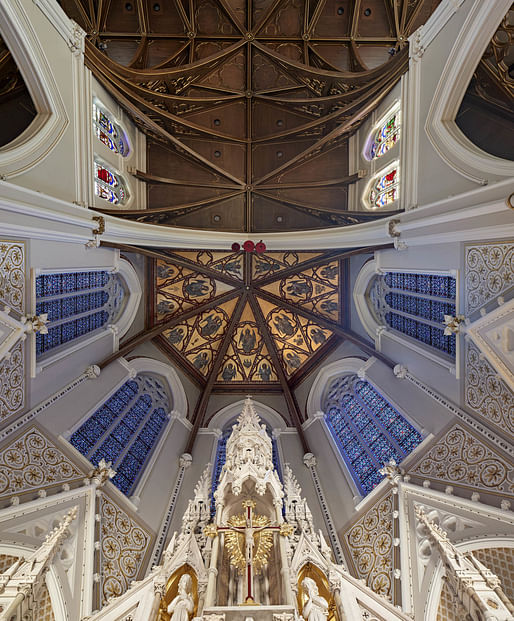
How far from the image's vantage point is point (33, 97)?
24.2 ft

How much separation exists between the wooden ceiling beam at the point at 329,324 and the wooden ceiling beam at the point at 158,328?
1207 millimetres

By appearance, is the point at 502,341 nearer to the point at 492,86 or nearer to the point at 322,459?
the point at 492,86

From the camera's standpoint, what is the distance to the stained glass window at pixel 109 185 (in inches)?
383

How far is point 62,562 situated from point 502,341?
7.43 meters

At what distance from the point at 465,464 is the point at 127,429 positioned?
308 inches

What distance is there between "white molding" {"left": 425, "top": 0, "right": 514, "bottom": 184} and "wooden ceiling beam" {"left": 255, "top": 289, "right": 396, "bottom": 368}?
17.1ft

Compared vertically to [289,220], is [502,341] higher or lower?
lower

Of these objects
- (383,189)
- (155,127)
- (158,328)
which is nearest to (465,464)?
(383,189)

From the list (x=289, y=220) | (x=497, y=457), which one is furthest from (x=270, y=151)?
(x=497, y=457)

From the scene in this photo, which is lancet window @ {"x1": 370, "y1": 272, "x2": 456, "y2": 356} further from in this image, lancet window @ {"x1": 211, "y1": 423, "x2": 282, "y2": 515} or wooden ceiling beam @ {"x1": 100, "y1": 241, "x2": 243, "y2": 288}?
lancet window @ {"x1": 211, "y1": 423, "x2": 282, "y2": 515}

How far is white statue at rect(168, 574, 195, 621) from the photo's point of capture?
4.43 metres

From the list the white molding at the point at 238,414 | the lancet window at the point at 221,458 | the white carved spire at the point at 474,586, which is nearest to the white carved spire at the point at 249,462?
the white carved spire at the point at 474,586

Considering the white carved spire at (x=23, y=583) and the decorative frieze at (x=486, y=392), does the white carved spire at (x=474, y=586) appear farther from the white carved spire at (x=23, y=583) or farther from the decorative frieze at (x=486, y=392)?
the white carved spire at (x=23, y=583)

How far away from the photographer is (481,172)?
20.6 ft
